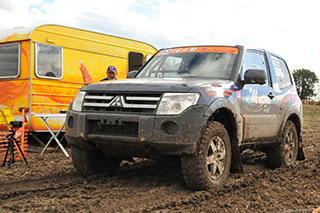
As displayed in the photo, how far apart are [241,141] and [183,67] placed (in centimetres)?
131

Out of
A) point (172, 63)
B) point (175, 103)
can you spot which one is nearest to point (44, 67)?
point (172, 63)

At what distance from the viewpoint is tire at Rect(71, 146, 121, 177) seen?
559 cm

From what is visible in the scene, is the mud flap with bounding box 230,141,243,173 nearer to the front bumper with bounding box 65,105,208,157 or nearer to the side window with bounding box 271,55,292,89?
the front bumper with bounding box 65,105,208,157

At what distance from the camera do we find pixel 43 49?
377 inches

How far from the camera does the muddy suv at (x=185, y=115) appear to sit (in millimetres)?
4727

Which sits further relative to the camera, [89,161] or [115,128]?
[89,161]

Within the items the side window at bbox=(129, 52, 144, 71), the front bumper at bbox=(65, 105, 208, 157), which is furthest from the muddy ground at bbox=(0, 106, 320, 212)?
the side window at bbox=(129, 52, 144, 71)

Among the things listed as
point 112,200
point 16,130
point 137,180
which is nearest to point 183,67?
point 137,180

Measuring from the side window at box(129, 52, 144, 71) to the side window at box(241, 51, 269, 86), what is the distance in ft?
18.1

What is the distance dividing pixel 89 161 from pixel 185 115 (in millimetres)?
1679

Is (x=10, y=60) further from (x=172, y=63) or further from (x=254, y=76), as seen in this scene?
(x=254, y=76)

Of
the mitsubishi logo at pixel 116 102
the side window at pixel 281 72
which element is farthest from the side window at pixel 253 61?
the mitsubishi logo at pixel 116 102

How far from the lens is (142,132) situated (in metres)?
4.76

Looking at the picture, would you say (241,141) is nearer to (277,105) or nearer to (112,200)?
(277,105)
